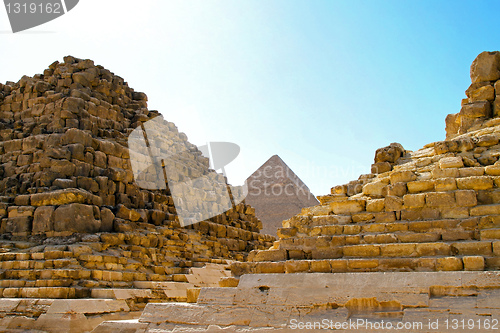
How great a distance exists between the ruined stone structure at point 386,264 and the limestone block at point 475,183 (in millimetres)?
11

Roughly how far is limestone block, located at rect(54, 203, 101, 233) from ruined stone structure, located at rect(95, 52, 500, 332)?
416 centimetres

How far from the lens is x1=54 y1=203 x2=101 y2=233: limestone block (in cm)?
958

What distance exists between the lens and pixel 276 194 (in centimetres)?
3403

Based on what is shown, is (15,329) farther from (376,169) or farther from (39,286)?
(376,169)

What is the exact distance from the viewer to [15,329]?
7.38 metres

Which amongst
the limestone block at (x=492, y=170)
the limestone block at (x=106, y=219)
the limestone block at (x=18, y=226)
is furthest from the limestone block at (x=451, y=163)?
the limestone block at (x=18, y=226)

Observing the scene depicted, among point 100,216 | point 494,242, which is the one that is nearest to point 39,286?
point 100,216

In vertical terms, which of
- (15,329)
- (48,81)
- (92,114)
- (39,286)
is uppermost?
(48,81)

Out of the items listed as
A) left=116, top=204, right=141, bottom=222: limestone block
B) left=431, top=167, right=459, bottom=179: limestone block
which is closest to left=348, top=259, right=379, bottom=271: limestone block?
left=431, top=167, right=459, bottom=179: limestone block

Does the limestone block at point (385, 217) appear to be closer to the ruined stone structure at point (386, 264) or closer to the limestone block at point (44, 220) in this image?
the ruined stone structure at point (386, 264)

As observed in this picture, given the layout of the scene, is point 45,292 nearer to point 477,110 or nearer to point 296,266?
point 296,266

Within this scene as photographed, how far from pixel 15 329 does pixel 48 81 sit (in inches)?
340

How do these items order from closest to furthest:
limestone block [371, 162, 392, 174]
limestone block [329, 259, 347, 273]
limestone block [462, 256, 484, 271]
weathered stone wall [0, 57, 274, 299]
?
limestone block [462, 256, 484, 271] → limestone block [329, 259, 347, 273] → limestone block [371, 162, 392, 174] → weathered stone wall [0, 57, 274, 299]

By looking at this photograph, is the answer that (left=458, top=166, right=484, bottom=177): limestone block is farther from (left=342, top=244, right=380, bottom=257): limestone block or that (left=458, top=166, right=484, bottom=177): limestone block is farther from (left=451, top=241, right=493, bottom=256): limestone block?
(left=342, top=244, right=380, bottom=257): limestone block
